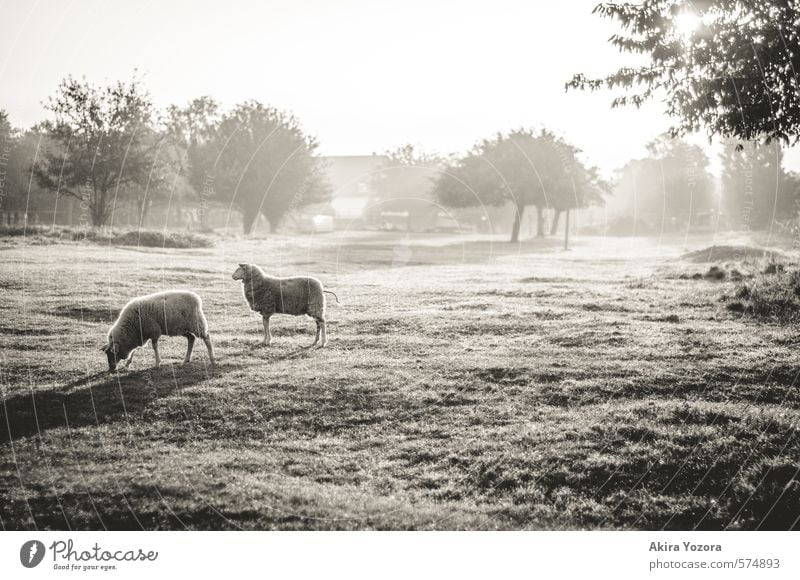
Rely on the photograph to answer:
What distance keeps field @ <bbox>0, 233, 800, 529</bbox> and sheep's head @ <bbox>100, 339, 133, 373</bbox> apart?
0.23 metres

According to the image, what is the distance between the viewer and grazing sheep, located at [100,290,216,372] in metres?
6.95

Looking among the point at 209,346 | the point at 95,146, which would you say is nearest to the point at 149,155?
the point at 95,146

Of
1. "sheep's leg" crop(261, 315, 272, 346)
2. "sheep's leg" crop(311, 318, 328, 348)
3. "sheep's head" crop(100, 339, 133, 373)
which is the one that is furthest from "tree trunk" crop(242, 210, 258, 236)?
"sheep's head" crop(100, 339, 133, 373)

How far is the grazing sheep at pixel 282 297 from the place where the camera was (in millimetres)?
8445

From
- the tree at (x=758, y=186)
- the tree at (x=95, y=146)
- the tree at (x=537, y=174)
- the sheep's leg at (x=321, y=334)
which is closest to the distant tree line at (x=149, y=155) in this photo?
the tree at (x=95, y=146)

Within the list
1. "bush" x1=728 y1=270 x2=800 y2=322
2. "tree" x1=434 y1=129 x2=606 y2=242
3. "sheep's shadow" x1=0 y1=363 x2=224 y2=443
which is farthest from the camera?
"tree" x1=434 y1=129 x2=606 y2=242

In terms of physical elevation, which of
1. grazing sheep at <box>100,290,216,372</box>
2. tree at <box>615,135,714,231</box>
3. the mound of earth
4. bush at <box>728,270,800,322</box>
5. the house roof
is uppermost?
tree at <box>615,135,714,231</box>

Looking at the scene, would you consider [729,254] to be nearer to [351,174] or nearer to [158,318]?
[351,174]

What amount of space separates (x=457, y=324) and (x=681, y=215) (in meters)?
19.4

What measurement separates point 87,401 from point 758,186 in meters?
16.8

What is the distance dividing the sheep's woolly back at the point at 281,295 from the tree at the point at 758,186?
23.8 ft

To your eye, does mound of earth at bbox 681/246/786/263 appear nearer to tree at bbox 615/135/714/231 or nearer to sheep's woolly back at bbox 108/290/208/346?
tree at bbox 615/135/714/231

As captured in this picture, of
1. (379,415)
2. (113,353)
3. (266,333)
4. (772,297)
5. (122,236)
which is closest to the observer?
(379,415)

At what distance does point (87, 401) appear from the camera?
6.10 metres
